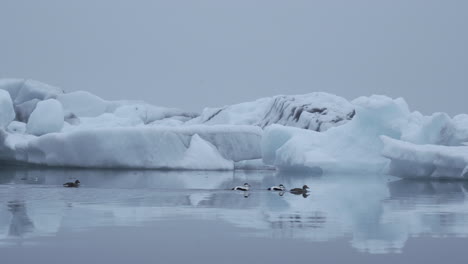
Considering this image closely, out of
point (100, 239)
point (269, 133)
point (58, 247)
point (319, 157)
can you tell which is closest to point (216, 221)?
point (100, 239)

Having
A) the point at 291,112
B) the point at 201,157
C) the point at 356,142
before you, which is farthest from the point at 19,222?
the point at 291,112

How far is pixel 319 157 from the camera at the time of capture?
23594 millimetres

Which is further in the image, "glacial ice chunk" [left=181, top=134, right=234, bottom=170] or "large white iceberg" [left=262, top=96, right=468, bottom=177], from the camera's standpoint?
"glacial ice chunk" [left=181, top=134, right=234, bottom=170]

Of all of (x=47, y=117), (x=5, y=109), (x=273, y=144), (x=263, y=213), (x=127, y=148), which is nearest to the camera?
(x=263, y=213)

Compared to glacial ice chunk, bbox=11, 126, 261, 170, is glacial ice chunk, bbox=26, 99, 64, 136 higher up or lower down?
higher up

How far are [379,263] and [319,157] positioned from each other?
731 inches

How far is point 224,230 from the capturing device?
6934mm

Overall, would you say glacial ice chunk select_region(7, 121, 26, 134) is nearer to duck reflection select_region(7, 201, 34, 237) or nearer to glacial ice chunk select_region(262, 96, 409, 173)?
glacial ice chunk select_region(262, 96, 409, 173)

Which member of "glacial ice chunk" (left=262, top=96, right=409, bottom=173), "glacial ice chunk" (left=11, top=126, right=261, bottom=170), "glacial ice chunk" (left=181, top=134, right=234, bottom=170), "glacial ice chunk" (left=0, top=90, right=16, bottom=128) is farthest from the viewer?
"glacial ice chunk" (left=0, top=90, right=16, bottom=128)

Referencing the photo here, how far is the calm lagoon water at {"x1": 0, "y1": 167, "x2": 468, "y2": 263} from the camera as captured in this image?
5.38 m

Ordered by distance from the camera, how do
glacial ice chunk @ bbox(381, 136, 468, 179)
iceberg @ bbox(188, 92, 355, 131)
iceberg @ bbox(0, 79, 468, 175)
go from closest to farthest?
glacial ice chunk @ bbox(381, 136, 468, 179) < iceberg @ bbox(0, 79, 468, 175) < iceberg @ bbox(188, 92, 355, 131)

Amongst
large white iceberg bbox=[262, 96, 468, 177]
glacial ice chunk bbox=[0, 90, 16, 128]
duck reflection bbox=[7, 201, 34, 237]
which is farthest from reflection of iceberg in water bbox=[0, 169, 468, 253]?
glacial ice chunk bbox=[0, 90, 16, 128]

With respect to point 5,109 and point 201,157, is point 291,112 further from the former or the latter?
point 5,109

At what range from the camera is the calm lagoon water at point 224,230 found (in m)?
5.38
